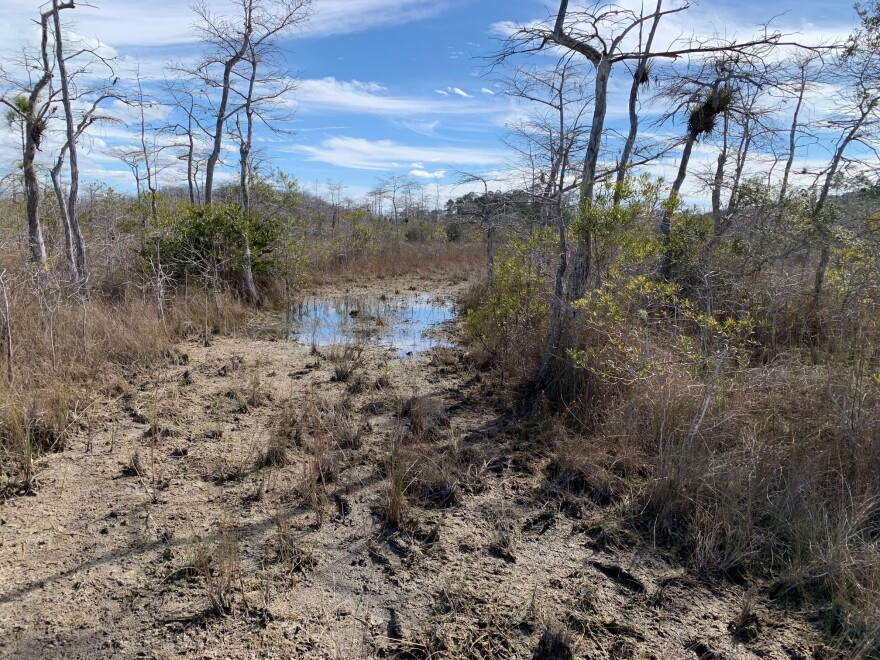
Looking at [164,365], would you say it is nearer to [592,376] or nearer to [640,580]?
[592,376]

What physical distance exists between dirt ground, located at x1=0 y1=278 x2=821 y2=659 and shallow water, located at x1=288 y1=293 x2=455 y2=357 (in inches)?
137

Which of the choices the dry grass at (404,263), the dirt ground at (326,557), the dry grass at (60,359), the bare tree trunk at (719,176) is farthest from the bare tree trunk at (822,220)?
the dry grass at (404,263)

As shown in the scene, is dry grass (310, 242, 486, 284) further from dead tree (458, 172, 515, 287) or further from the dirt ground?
the dirt ground

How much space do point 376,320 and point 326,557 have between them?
7.34m

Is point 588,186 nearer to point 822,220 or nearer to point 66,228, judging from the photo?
point 822,220

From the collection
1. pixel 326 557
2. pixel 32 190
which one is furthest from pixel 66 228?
pixel 326 557

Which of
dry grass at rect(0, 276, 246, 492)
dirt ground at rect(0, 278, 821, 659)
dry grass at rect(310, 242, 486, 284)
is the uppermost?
dry grass at rect(310, 242, 486, 284)

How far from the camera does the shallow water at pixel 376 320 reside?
27.7 feet

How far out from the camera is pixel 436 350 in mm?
7652

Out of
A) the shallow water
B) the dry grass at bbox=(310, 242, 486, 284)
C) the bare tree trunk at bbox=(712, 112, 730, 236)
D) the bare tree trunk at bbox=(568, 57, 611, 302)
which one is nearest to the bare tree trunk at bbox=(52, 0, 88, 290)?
the shallow water

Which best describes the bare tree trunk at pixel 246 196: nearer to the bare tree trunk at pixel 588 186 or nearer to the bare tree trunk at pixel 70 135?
the bare tree trunk at pixel 70 135

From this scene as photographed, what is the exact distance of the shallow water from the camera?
8.43 metres

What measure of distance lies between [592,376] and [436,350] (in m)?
3.18

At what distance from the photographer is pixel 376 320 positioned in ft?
33.2
